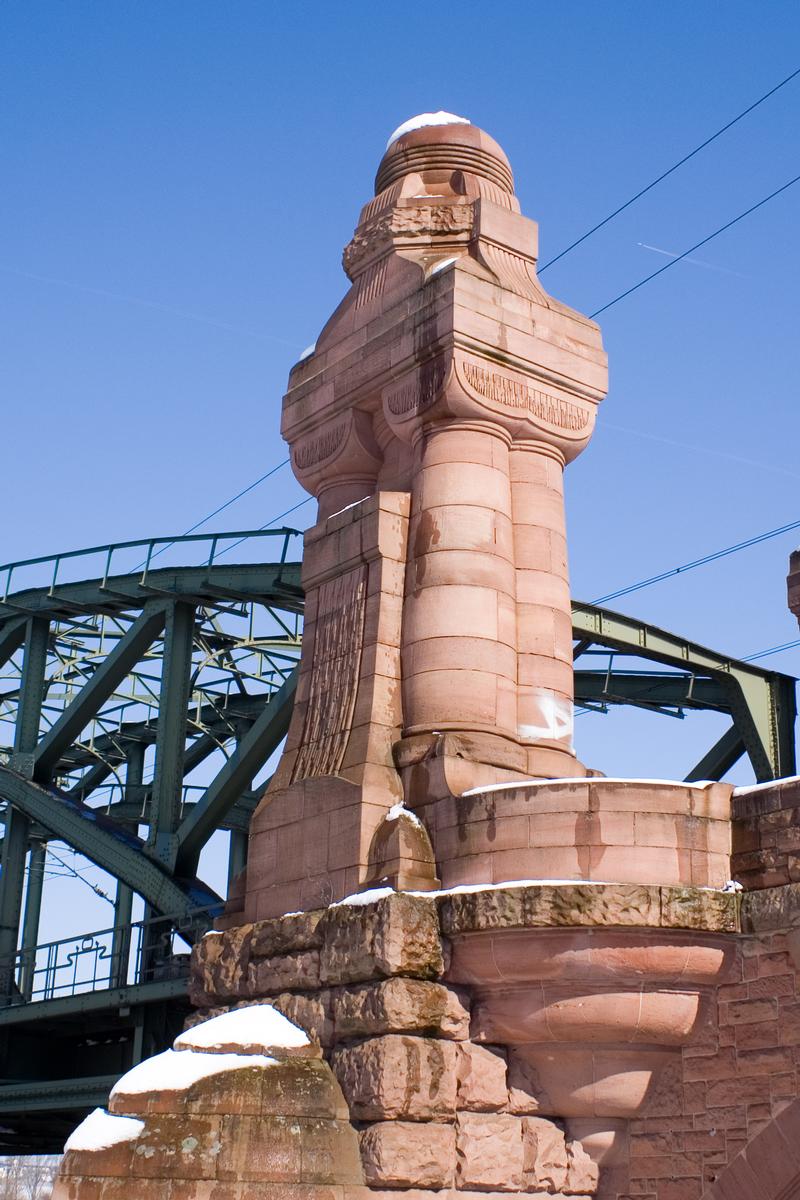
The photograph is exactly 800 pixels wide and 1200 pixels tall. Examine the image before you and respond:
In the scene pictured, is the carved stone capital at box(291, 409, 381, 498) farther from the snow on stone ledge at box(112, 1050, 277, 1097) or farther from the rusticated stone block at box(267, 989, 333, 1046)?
the snow on stone ledge at box(112, 1050, 277, 1097)

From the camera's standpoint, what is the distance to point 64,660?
43219 millimetres

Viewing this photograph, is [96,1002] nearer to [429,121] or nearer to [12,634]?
[12,634]

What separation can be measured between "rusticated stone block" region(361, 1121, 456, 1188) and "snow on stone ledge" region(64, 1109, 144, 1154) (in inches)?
73.0

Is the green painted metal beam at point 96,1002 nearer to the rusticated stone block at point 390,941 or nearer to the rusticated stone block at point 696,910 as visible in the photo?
the rusticated stone block at point 390,941

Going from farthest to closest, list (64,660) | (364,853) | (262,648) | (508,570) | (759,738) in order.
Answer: (64,660) → (262,648) → (759,738) → (508,570) → (364,853)

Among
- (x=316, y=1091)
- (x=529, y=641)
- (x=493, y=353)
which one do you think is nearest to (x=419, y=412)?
(x=493, y=353)

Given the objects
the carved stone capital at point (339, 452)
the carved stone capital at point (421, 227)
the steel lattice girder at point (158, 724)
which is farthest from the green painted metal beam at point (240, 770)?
the carved stone capital at point (421, 227)

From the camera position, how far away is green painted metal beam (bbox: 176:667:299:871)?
2880 centimetres

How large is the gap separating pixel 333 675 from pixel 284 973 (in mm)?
2892

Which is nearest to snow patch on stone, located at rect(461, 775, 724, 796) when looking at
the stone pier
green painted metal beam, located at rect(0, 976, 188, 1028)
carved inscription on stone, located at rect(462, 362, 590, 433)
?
the stone pier

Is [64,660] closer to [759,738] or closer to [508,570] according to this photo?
[759,738]

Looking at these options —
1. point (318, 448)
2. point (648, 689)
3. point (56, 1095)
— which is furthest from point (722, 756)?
point (318, 448)

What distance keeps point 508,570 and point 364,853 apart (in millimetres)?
3124

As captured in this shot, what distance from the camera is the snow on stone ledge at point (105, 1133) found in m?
12.0
